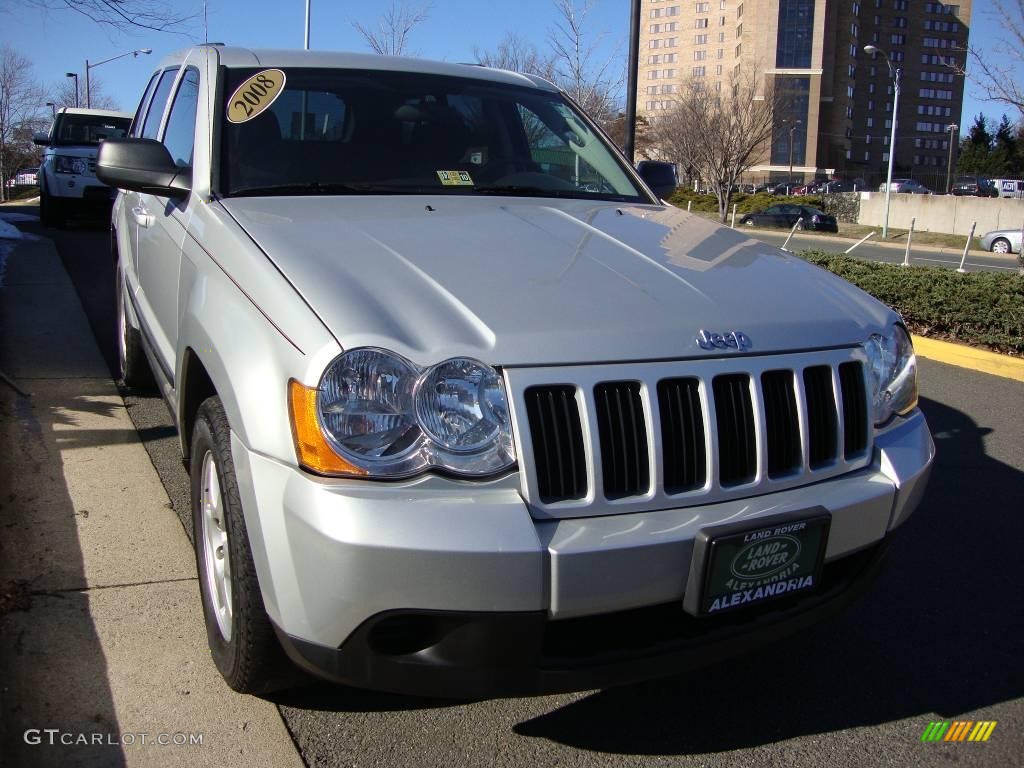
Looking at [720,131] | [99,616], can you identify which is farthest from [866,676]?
[720,131]

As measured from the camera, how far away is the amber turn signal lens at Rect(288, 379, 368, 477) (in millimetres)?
2035

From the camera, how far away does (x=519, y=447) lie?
6.75 feet

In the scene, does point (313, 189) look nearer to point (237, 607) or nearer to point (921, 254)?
point (237, 607)

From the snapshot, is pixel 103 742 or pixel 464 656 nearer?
pixel 464 656

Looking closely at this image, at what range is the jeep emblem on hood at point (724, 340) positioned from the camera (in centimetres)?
231

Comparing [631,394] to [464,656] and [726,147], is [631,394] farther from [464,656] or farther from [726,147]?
[726,147]

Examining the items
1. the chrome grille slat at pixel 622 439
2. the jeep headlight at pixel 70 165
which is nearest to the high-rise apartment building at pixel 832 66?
the jeep headlight at pixel 70 165

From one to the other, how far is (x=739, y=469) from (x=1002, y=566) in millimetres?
2043

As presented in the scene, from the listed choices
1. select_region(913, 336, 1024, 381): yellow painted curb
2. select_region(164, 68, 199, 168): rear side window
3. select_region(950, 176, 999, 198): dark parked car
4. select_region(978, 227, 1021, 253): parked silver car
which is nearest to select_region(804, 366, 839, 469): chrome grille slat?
select_region(164, 68, 199, 168): rear side window

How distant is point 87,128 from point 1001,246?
25.5m

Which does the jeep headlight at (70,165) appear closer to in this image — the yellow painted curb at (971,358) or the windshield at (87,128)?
the windshield at (87,128)

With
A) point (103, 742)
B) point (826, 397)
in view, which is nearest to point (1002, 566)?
point (826, 397)

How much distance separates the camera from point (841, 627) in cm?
324

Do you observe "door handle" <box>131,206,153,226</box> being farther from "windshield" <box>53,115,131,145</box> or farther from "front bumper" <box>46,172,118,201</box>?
"windshield" <box>53,115,131,145</box>
